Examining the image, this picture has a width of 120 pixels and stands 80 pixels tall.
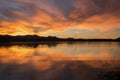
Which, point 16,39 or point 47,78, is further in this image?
point 16,39

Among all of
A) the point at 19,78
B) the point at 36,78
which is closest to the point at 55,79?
the point at 36,78

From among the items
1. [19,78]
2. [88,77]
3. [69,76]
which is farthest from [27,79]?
[88,77]

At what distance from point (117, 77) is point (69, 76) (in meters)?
4.12

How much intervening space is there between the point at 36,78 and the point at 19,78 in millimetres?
1422

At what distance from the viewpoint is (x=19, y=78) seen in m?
18.3

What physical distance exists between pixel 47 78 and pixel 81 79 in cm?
289

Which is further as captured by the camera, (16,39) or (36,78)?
(16,39)

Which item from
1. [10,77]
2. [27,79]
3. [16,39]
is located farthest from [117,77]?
[16,39]

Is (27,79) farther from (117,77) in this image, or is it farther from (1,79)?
(117,77)

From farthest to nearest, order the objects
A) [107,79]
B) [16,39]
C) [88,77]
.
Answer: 1. [16,39]
2. [88,77]
3. [107,79]

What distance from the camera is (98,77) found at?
1800 centimetres

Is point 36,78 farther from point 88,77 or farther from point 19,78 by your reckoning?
point 88,77

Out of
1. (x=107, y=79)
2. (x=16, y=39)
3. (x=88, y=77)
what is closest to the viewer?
(x=107, y=79)

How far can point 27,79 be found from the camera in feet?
58.5
